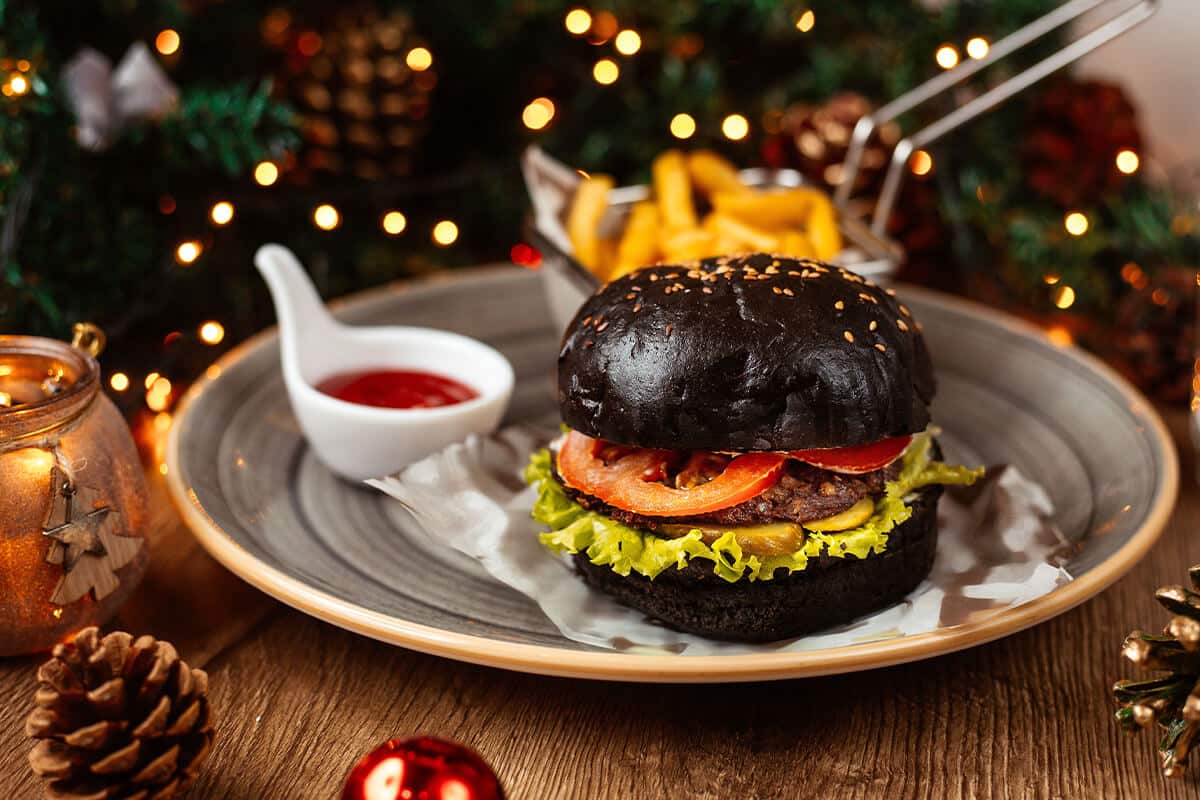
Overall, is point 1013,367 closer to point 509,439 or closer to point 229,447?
point 509,439

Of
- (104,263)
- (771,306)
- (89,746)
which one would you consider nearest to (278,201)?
(104,263)

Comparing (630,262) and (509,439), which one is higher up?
(630,262)

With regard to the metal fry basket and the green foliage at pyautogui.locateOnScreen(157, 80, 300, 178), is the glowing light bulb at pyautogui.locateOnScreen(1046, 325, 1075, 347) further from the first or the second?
the green foliage at pyautogui.locateOnScreen(157, 80, 300, 178)

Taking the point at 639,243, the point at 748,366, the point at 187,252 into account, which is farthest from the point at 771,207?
the point at 187,252

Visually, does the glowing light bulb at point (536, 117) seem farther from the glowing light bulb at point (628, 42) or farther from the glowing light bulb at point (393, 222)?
the glowing light bulb at point (393, 222)

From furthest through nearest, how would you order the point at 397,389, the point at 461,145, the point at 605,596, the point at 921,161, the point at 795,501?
the point at 461,145 → the point at 921,161 → the point at 397,389 → the point at 605,596 → the point at 795,501

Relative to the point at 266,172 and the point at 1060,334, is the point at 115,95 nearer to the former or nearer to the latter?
the point at 266,172

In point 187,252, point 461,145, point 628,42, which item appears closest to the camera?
point 187,252
